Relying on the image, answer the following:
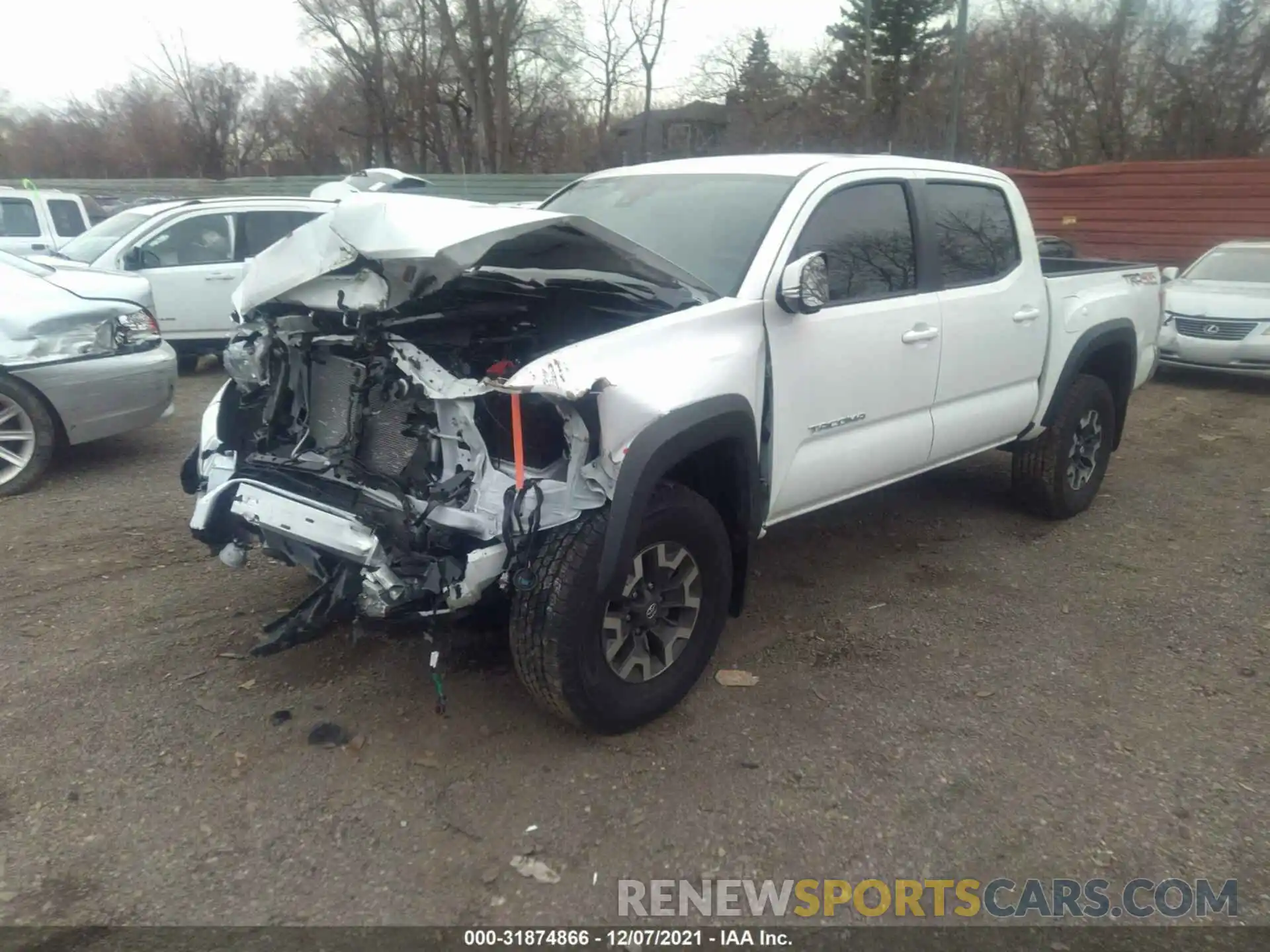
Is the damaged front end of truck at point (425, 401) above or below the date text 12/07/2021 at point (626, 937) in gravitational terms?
above

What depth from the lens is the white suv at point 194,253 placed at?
9078mm

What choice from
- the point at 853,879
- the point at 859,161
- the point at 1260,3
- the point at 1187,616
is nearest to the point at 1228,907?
the point at 853,879

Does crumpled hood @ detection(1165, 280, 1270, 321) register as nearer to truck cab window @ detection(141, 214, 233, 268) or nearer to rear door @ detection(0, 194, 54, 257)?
truck cab window @ detection(141, 214, 233, 268)

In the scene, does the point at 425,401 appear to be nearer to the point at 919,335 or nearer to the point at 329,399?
the point at 329,399

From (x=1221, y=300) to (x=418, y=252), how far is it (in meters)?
10.1

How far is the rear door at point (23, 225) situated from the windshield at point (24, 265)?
6.30 m

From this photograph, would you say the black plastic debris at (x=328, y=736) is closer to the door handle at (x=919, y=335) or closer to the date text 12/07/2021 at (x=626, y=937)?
the date text 12/07/2021 at (x=626, y=937)

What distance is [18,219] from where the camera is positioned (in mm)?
12211

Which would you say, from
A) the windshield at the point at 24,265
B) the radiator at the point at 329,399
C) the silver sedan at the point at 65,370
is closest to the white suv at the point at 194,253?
the windshield at the point at 24,265

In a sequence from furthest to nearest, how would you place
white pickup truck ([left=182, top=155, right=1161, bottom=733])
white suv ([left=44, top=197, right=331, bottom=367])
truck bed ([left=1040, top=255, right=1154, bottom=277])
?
white suv ([left=44, top=197, right=331, bottom=367]) < truck bed ([left=1040, top=255, right=1154, bottom=277]) < white pickup truck ([left=182, top=155, right=1161, bottom=733])

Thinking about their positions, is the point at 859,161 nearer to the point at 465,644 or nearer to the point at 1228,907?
the point at 465,644

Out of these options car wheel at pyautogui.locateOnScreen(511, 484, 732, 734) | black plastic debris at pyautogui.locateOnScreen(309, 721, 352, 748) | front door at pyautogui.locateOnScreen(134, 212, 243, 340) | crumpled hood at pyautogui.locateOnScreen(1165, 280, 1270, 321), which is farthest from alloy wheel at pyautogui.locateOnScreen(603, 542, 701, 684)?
crumpled hood at pyautogui.locateOnScreen(1165, 280, 1270, 321)

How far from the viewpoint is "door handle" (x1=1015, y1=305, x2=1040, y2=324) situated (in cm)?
472

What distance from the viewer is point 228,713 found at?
3.35 meters
